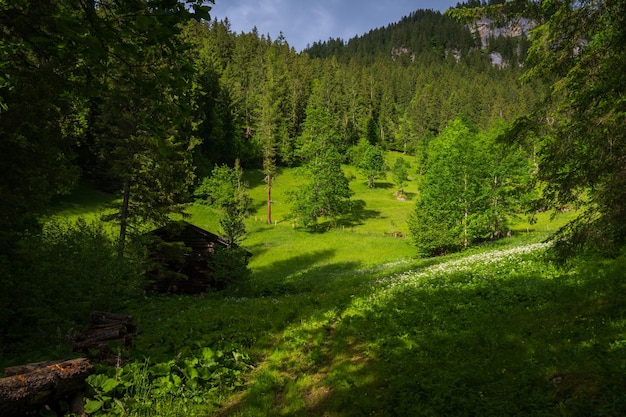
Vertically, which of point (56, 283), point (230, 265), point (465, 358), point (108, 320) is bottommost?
point (230, 265)

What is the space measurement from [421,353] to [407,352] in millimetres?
421

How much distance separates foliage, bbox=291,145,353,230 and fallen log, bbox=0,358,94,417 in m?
44.2

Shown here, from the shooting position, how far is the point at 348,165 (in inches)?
3883

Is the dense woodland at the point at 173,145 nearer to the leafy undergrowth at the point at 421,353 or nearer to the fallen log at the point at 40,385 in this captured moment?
the leafy undergrowth at the point at 421,353

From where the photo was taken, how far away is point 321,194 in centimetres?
5266

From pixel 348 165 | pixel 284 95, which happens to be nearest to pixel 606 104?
pixel 348 165

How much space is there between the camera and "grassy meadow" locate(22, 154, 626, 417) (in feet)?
22.6

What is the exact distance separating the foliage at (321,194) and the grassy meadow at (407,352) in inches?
1342

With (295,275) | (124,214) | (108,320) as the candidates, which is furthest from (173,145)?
(108,320)

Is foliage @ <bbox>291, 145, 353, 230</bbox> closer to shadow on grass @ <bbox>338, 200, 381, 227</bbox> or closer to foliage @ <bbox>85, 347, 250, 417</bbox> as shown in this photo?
shadow on grass @ <bbox>338, 200, 381, 227</bbox>

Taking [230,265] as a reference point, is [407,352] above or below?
above

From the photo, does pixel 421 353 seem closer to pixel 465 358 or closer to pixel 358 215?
pixel 465 358

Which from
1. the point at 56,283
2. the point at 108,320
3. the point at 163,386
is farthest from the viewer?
the point at 56,283

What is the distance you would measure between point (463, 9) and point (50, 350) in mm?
14925
